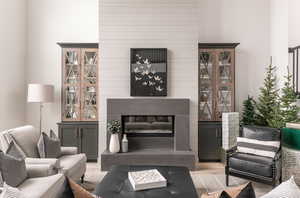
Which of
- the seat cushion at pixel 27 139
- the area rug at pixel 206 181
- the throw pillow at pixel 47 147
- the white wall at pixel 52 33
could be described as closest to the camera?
the seat cushion at pixel 27 139

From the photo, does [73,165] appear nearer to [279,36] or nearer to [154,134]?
[154,134]

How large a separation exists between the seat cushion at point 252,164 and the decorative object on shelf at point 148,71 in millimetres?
1894

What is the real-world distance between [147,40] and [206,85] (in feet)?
5.14

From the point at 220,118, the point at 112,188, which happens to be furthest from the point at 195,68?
the point at 112,188

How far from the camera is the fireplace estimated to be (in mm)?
5000

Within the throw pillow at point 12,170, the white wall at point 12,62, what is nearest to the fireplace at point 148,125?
the white wall at point 12,62

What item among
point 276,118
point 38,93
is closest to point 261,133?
point 276,118

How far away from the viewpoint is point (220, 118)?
518 centimetres

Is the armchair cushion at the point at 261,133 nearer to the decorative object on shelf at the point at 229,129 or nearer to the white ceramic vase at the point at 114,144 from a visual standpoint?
the decorative object on shelf at the point at 229,129

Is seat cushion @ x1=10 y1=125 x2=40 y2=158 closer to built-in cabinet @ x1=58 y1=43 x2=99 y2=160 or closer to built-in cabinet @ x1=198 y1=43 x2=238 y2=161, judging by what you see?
built-in cabinet @ x1=58 y1=43 x2=99 y2=160

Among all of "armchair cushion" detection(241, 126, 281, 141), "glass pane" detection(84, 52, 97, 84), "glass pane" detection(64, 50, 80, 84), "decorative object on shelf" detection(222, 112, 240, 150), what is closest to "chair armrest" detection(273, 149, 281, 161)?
"armchair cushion" detection(241, 126, 281, 141)

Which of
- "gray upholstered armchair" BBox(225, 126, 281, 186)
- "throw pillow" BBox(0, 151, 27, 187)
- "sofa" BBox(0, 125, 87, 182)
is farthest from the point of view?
"gray upholstered armchair" BBox(225, 126, 281, 186)

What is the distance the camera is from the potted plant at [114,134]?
15.0 ft

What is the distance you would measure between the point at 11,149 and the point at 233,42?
472cm
